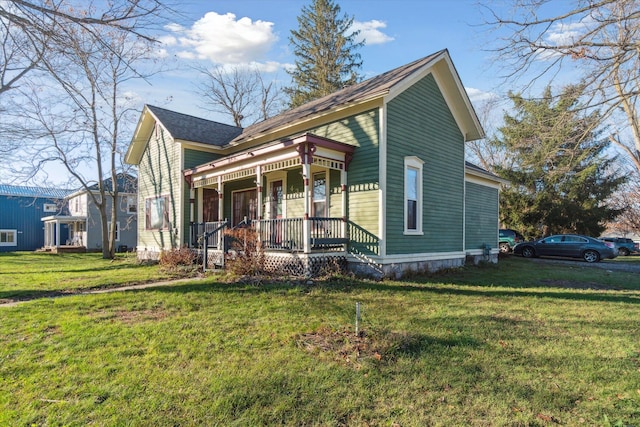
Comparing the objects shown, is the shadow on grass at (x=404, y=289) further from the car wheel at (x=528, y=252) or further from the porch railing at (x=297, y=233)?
the car wheel at (x=528, y=252)

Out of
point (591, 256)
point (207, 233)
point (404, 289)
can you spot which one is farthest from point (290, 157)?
point (591, 256)

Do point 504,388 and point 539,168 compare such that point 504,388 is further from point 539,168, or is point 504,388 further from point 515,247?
point 539,168

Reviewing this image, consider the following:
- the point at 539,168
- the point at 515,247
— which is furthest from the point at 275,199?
the point at 539,168

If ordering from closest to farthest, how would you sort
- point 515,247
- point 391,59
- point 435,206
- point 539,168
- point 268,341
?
point 268,341 < point 435,206 < point 391,59 < point 515,247 < point 539,168

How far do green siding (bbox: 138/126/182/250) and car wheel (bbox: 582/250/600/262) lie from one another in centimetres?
1862

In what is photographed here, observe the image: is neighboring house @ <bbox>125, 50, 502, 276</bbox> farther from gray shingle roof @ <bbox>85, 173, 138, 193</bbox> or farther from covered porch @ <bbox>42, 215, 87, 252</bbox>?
covered porch @ <bbox>42, 215, 87, 252</bbox>

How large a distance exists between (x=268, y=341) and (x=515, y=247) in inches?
766

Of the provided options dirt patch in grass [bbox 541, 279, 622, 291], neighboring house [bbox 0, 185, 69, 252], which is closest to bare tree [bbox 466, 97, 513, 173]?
dirt patch in grass [bbox 541, 279, 622, 291]

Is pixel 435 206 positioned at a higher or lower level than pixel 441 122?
lower

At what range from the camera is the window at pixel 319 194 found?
442 inches

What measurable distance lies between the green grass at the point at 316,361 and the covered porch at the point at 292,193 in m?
2.77

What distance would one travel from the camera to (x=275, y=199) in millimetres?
13156

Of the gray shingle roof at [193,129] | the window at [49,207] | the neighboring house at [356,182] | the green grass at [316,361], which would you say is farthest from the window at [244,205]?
the window at [49,207]

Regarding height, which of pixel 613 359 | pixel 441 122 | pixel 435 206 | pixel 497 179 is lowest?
pixel 613 359
